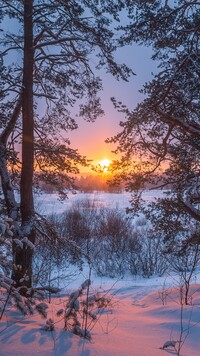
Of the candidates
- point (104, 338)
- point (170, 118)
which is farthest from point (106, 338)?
point (170, 118)

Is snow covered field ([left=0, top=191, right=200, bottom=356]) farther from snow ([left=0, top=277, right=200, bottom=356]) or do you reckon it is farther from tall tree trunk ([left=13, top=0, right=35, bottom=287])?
tall tree trunk ([left=13, top=0, right=35, bottom=287])

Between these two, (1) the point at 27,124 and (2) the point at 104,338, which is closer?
(2) the point at 104,338

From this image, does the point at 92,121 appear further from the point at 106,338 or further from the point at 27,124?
the point at 106,338

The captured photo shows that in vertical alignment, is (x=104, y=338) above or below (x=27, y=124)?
below

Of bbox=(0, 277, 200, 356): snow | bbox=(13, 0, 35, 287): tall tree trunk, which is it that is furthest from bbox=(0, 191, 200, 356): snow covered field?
bbox=(13, 0, 35, 287): tall tree trunk

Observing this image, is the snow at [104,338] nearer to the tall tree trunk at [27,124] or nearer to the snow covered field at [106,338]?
the snow covered field at [106,338]

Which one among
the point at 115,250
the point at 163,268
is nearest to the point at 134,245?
the point at 115,250

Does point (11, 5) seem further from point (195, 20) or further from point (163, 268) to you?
point (163, 268)

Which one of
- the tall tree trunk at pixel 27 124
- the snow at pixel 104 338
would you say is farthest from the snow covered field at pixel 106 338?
the tall tree trunk at pixel 27 124

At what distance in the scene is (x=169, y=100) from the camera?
6875 mm

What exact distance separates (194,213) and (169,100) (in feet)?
8.15

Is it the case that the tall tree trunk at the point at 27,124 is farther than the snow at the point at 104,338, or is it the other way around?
the tall tree trunk at the point at 27,124

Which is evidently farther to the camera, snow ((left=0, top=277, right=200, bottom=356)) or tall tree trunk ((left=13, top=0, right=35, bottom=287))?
tall tree trunk ((left=13, top=0, right=35, bottom=287))

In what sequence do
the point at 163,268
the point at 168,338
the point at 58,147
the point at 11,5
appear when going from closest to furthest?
1. the point at 168,338
2. the point at 11,5
3. the point at 58,147
4. the point at 163,268
